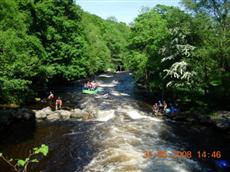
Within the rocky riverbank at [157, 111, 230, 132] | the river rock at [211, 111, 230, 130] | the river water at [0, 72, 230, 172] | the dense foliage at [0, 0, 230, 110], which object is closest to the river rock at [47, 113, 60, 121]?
the river water at [0, 72, 230, 172]

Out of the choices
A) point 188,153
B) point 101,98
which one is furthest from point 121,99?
point 188,153

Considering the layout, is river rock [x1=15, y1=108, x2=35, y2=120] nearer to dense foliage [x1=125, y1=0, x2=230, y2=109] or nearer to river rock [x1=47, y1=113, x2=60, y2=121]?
river rock [x1=47, y1=113, x2=60, y2=121]

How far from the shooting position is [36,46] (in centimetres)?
3158

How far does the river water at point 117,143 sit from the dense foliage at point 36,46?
5.32 metres

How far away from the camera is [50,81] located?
42.2 metres

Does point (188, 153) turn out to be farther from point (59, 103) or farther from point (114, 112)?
point (59, 103)

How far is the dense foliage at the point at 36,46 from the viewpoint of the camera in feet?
79.7

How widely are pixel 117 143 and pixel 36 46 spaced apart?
18160 millimetres

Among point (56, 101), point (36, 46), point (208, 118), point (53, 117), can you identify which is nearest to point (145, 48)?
point (36, 46)

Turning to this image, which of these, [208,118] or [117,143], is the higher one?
[208,118]

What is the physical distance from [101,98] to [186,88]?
11.0 m

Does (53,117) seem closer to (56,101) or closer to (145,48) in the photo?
(56,101)

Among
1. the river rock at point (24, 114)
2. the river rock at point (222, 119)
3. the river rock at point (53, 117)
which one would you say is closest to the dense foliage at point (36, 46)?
the river rock at point (24, 114)

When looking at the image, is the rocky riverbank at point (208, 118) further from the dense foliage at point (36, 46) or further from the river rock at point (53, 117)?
the dense foliage at point (36, 46)
